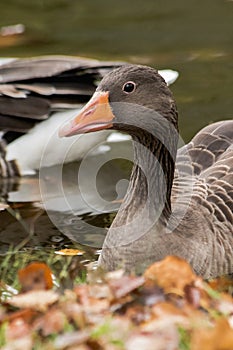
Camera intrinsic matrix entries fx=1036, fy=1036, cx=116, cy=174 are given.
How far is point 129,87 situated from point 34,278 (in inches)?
65.1

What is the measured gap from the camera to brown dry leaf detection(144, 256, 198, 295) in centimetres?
533

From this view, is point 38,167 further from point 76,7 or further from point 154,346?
point 154,346

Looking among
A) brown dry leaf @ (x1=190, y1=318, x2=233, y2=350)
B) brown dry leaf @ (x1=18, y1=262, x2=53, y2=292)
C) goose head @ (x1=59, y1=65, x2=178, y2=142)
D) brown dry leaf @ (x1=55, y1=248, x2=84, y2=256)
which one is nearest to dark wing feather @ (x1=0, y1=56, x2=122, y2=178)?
brown dry leaf @ (x1=55, y1=248, x2=84, y2=256)

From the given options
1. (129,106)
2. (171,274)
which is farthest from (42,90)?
(171,274)

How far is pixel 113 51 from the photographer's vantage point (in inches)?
492

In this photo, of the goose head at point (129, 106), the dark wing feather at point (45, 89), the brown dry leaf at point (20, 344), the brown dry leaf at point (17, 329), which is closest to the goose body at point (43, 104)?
the dark wing feather at point (45, 89)

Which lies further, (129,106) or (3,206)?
(3,206)

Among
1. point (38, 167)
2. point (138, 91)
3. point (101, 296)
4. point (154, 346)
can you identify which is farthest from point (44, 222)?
point (154, 346)

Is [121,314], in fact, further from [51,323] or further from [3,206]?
[3,206]

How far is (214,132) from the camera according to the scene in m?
7.93

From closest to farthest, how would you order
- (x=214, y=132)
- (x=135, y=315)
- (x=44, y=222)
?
(x=135, y=315) < (x=214, y=132) < (x=44, y=222)

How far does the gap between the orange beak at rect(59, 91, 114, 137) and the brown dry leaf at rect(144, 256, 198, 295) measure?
125 cm

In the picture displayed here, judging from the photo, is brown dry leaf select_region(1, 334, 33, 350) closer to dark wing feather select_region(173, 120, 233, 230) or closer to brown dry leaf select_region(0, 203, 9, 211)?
dark wing feather select_region(173, 120, 233, 230)

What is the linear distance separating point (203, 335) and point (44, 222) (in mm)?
4452
